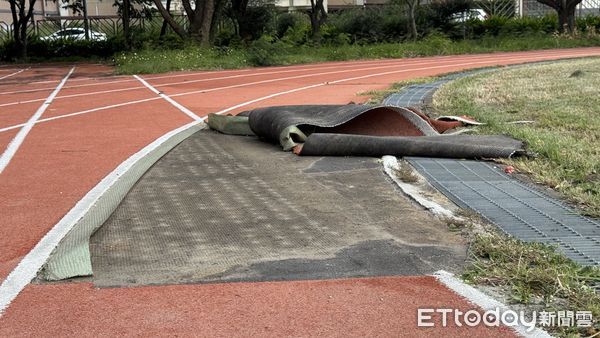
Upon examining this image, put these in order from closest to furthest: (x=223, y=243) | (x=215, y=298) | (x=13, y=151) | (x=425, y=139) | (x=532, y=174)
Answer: (x=215, y=298), (x=223, y=243), (x=532, y=174), (x=425, y=139), (x=13, y=151)

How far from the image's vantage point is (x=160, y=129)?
1024 cm

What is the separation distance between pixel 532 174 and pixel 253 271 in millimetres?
3287

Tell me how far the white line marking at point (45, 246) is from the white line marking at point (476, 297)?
7.88 ft

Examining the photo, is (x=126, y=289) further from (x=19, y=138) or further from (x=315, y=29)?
(x=315, y=29)

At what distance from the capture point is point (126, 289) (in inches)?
157

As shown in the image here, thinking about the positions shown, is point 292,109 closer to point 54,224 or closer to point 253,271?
point 54,224

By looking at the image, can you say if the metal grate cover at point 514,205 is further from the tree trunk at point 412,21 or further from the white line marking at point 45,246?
the tree trunk at point 412,21

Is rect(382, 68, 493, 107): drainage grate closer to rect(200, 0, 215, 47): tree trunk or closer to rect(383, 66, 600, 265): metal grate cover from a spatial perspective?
rect(383, 66, 600, 265): metal grate cover

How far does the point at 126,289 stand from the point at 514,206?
3.03m

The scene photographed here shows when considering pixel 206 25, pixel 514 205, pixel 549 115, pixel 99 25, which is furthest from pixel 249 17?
pixel 514 205

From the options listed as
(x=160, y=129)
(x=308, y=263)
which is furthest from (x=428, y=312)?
(x=160, y=129)

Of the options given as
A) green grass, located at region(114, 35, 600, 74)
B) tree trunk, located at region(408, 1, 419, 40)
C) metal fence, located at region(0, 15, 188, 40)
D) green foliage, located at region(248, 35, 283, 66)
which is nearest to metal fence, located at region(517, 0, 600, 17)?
green grass, located at region(114, 35, 600, 74)

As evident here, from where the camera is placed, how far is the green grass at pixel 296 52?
24.5m

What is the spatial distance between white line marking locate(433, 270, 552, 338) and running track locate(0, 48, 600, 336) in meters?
0.06
